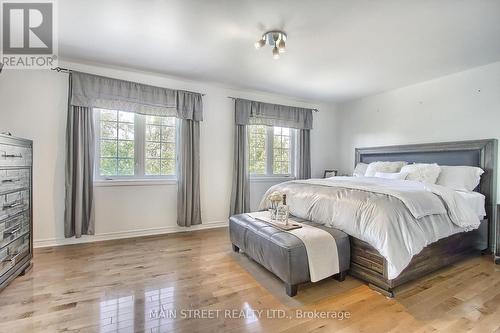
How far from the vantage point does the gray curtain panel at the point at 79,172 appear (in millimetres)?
3094

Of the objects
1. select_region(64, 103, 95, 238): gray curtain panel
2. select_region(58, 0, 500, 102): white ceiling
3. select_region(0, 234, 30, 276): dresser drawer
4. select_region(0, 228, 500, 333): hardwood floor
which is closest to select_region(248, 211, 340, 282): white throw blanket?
select_region(0, 228, 500, 333): hardwood floor

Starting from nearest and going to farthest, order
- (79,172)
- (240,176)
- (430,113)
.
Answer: (79,172), (430,113), (240,176)

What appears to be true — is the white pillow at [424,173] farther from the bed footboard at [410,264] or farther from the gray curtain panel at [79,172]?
the gray curtain panel at [79,172]

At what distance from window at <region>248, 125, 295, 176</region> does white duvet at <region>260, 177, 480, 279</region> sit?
1865mm

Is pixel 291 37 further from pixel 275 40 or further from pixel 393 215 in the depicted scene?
pixel 393 215

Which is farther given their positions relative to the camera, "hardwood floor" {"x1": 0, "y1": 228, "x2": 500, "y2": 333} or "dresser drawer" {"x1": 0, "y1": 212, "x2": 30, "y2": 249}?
"dresser drawer" {"x1": 0, "y1": 212, "x2": 30, "y2": 249}

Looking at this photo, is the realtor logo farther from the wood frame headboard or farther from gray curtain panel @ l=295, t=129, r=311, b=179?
the wood frame headboard

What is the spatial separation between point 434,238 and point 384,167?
75.6 inches

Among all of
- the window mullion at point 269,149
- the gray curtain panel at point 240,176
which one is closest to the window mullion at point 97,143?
the gray curtain panel at point 240,176

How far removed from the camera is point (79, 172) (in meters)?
3.11

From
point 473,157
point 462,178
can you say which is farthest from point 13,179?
point 473,157

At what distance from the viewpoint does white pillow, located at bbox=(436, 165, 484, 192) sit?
3082mm

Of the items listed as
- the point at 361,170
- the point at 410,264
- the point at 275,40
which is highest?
the point at 275,40

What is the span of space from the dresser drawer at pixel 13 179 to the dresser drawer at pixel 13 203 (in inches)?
2.3
